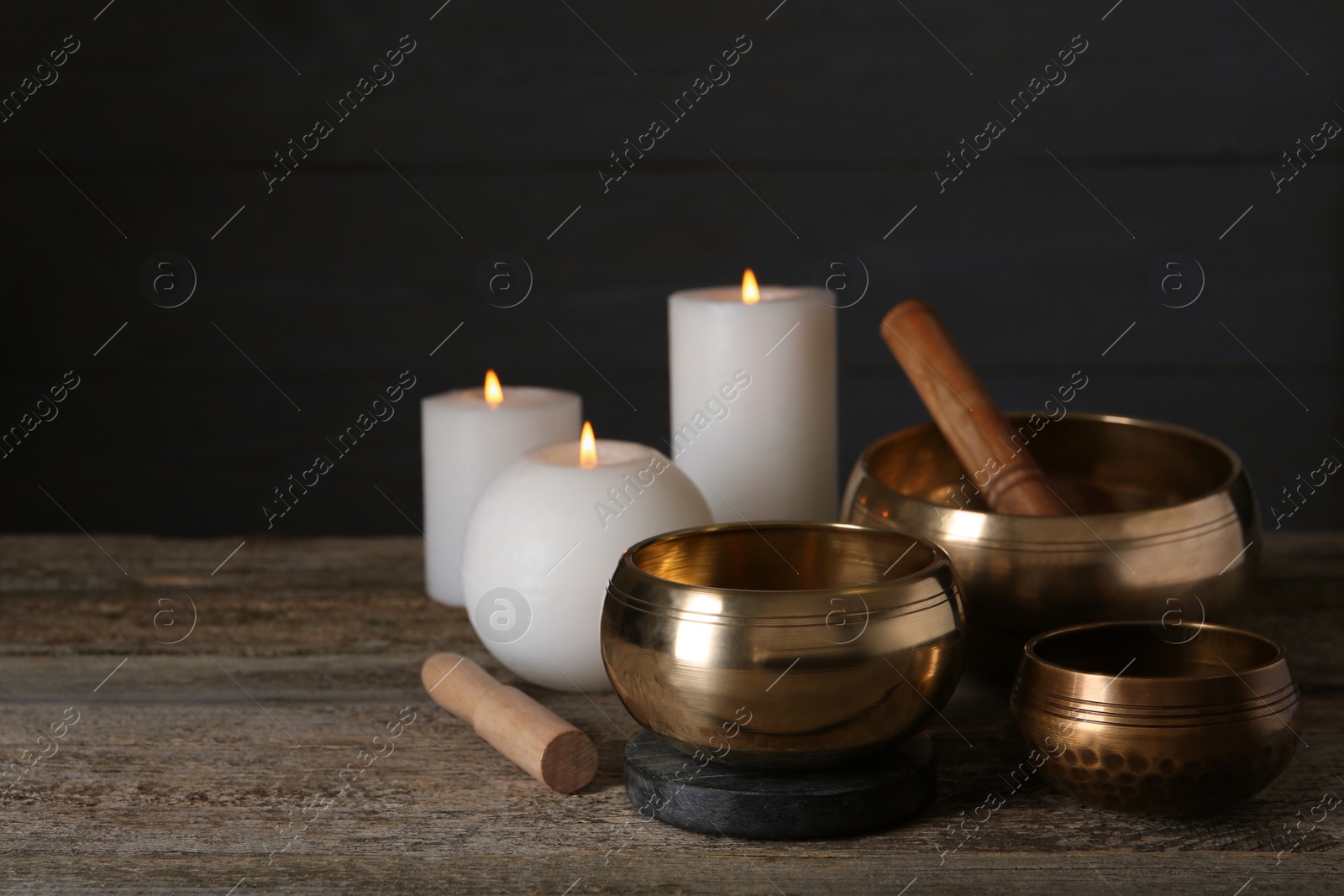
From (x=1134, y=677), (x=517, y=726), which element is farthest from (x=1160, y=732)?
(x=517, y=726)

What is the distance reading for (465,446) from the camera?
831mm

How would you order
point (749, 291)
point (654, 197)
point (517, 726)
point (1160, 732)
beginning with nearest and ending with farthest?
point (1160, 732) → point (517, 726) → point (749, 291) → point (654, 197)

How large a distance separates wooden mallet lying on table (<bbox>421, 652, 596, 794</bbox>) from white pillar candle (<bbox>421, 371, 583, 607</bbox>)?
0.19 m

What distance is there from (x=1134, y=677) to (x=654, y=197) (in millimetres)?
1130

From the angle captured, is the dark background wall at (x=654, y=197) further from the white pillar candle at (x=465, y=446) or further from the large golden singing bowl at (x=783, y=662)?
the large golden singing bowl at (x=783, y=662)

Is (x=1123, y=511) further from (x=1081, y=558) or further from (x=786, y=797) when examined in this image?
(x=786, y=797)

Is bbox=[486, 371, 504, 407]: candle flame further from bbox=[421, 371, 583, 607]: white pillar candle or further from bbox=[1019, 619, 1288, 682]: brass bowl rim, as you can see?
bbox=[1019, 619, 1288, 682]: brass bowl rim

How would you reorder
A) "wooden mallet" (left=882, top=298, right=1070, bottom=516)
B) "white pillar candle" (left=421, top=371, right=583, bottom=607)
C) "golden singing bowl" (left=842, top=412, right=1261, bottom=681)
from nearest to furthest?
"golden singing bowl" (left=842, top=412, right=1261, bottom=681)
"wooden mallet" (left=882, top=298, right=1070, bottom=516)
"white pillar candle" (left=421, top=371, right=583, bottom=607)

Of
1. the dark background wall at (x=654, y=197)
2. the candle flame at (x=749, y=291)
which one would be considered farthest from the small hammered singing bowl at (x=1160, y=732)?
the dark background wall at (x=654, y=197)

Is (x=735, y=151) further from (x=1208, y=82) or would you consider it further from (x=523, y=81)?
(x=1208, y=82)

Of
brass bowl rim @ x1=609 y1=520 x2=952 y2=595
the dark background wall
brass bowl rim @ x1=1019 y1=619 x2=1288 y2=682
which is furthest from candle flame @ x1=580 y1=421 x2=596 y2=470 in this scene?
the dark background wall

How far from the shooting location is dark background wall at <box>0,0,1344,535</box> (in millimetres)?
1501

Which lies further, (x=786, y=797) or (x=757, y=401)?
(x=757, y=401)

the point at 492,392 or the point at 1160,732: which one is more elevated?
the point at 492,392
